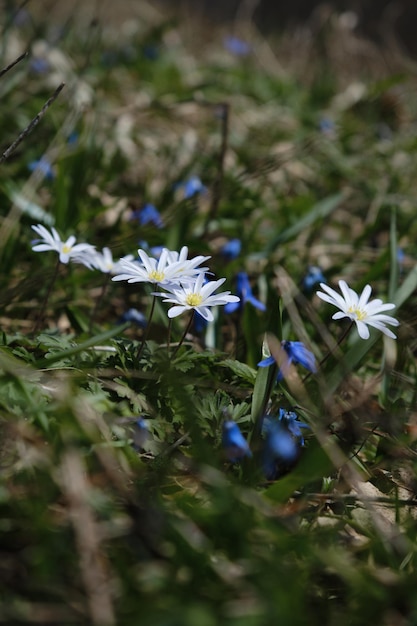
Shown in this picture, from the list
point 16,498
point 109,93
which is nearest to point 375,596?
point 16,498

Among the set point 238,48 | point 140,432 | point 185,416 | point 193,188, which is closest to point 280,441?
point 185,416

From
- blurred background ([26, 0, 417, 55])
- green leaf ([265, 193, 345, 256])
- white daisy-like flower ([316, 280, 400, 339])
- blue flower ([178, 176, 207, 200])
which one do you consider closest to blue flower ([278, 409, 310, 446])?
white daisy-like flower ([316, 280, 400, 339])

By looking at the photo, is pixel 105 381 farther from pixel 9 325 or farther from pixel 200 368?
pixel 9 325

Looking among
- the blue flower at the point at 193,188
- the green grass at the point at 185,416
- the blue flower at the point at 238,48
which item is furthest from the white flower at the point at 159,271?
the blue flower at the point at 238,48

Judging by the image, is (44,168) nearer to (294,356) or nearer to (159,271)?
(159,271)

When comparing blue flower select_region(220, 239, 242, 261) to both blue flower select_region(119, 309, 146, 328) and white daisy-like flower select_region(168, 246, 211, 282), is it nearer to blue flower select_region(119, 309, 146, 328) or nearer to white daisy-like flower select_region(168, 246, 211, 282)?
blue flower select_region(119, 309, 146, 328)

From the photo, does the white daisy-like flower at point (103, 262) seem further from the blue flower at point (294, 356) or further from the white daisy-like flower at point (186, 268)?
the blue flower at point (294, 356)
